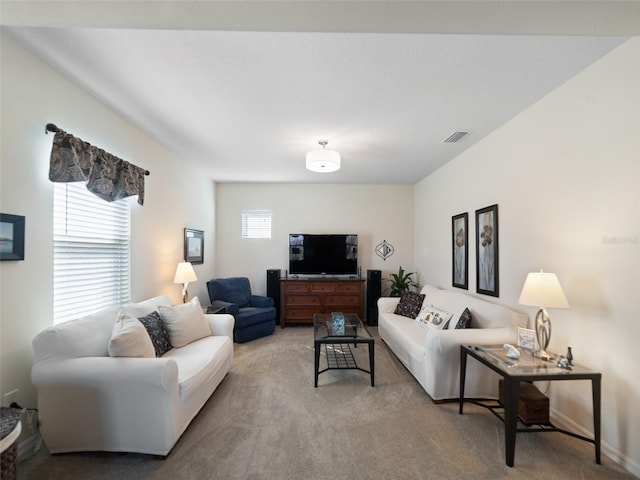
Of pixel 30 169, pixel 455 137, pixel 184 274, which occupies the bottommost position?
A: pixel 184 274

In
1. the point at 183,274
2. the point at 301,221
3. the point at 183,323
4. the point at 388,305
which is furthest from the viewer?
the point at 301,221

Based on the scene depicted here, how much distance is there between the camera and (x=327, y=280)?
526 cm

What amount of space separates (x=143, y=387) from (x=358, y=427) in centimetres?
157

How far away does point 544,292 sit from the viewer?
2.06 m

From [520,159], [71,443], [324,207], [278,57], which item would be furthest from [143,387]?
[324,207]

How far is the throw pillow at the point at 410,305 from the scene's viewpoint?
4.16 metres

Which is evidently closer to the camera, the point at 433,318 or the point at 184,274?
the point at 433,318

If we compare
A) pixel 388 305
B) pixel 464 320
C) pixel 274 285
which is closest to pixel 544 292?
pixel 464 320

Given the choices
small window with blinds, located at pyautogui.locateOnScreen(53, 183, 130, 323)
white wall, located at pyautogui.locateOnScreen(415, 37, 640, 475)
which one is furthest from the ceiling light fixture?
small window with blinds, located at pyautogui.locateOnScreen(53, 183, 130, 323)

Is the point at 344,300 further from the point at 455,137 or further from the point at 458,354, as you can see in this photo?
the point at 455,137

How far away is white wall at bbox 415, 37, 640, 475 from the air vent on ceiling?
0.38 metres

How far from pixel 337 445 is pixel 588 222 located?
7.78 ft

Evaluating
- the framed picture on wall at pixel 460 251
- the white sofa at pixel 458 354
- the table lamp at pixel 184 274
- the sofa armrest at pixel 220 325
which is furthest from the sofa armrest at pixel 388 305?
the table lamp at pixel 184 274

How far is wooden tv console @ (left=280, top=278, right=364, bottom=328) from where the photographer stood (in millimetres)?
5223
